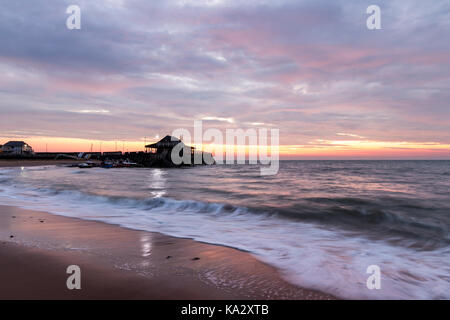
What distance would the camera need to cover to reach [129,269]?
14.2 ft

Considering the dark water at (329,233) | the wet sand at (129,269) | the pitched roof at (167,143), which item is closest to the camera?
the wet sand at (129,269)

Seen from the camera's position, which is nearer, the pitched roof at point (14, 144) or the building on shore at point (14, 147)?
the building on shore at point (14, 147)

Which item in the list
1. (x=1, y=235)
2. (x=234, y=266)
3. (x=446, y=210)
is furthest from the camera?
(x=446, y=210)

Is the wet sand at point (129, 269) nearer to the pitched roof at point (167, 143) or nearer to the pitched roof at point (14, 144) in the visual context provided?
the pitched roof at point (167, 143)

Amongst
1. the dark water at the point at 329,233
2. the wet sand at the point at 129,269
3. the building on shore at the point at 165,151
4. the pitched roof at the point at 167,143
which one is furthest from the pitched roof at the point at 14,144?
the wet sand at the point at 129,269

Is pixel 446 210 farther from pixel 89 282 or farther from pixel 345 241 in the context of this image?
pixel 89 282

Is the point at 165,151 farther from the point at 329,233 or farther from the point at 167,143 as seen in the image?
the point at 329,233

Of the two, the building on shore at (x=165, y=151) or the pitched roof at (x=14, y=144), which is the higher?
the pitched roof at (x=14, y=144)

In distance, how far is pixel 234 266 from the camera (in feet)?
15.8

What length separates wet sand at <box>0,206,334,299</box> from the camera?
11.8 ft

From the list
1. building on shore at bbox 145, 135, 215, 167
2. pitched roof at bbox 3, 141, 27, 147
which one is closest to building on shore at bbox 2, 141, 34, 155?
pitched roof at bbox 3, 141, 27, 147

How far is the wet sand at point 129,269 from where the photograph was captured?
3.59 m

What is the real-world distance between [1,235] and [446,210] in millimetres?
16400
